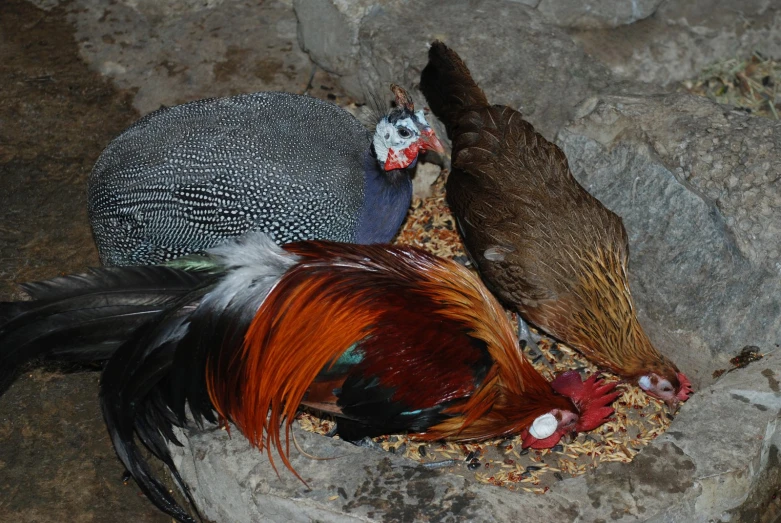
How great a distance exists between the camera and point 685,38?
6824 millimetres

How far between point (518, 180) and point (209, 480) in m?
2.25

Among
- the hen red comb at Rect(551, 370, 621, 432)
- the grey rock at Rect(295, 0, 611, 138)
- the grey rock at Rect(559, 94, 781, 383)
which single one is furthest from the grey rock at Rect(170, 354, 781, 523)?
the grey rock at Rect(295, 0, 611, 138)

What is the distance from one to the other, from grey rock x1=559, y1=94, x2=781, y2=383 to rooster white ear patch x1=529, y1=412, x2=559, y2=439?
1.05 m

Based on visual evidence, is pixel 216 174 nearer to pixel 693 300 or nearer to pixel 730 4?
pixel 693 300

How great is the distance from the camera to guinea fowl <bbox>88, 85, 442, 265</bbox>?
446cm

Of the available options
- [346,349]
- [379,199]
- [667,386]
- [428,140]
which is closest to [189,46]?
[379,199]

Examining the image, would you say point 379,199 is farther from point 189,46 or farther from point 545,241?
point 189,46

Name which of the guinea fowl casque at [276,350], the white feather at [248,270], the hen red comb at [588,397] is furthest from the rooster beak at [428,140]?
the hen red comb at [588,397]

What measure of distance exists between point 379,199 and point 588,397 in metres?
1.50

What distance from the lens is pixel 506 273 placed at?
469cm

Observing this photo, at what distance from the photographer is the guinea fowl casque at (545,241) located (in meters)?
4.44

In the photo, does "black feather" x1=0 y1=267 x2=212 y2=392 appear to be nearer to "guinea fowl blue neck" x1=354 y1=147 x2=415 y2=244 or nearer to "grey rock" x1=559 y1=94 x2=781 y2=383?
"guinea fowl blue neck" x1=354 y1=147 x2=415 y2=244

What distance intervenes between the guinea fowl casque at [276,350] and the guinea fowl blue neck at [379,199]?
652 millimetres

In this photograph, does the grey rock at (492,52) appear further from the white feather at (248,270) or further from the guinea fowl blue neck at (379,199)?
the white feather at (248,270)
